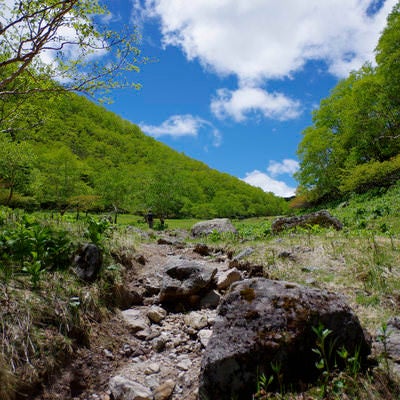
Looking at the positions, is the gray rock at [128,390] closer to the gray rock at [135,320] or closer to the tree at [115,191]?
the gray rock at [135,320]

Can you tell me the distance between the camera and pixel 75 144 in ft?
358

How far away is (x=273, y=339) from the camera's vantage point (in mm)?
3057

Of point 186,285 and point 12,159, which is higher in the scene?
point 12,159

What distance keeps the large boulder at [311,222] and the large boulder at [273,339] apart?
9113mm

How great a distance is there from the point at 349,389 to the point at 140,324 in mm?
3400

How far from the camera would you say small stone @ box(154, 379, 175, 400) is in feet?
11.1

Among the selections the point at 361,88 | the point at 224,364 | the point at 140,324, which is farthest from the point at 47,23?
the point at 361,88

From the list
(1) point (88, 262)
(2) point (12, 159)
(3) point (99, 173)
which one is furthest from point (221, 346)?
(3) point (99, 173)

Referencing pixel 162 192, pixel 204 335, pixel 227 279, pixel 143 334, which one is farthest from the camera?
pixel 162 192

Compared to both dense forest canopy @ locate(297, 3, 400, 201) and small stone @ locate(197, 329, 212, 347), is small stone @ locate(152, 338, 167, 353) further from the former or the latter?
dense forest canopy @ locate(297, 3, 400, 201)

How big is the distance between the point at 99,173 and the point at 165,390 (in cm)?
5903

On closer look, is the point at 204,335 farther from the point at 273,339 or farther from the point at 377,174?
the point at 377,174

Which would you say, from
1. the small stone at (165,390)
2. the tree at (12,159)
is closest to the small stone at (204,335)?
the small stone at (165,390)

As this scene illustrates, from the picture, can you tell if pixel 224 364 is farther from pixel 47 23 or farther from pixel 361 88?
pixel 361 88
